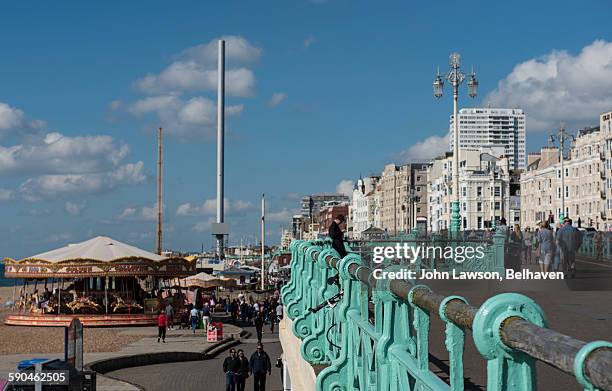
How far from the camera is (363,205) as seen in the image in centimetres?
16550

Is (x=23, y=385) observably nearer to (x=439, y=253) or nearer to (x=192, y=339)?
(x=439, y=253)

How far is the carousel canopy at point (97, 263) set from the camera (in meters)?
38.9

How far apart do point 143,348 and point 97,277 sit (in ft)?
32.9

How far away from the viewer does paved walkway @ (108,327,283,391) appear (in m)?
24.2

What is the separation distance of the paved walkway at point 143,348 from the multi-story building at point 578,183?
4040 centimetres

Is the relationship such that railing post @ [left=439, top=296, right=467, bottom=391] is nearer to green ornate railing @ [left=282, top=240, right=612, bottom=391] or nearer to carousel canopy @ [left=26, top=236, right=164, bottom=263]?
green ornate railing @ [left=282, top=240, right=612, bottom=391]

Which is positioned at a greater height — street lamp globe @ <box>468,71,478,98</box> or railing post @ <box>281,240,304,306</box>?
street lamp globe @ <box>468,71,478,98</box>

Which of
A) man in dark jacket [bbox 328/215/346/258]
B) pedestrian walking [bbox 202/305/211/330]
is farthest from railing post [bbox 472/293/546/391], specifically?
pedestrian walking [bbox 202/305/211/330]

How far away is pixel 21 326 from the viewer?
40469mm

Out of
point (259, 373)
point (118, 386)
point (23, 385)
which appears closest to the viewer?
point (23, 385)

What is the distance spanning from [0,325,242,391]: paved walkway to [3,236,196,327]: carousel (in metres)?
2.07

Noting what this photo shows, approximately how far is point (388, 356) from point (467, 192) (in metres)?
101

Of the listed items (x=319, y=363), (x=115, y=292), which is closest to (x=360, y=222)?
(x=115, y=292)

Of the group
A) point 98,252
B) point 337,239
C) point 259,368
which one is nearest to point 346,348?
point 337,239
